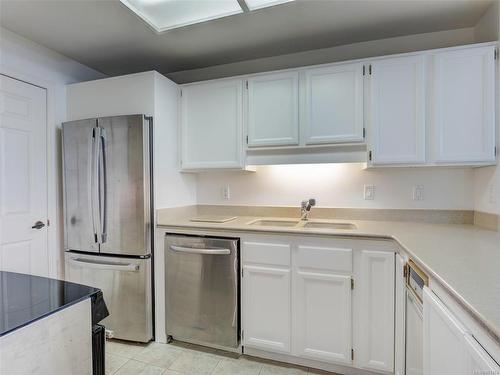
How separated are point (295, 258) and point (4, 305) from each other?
149cm

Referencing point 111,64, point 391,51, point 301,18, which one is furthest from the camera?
point 111,64

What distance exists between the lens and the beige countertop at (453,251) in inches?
29.8

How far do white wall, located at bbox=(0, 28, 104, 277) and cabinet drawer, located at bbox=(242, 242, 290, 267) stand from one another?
5.73 ft

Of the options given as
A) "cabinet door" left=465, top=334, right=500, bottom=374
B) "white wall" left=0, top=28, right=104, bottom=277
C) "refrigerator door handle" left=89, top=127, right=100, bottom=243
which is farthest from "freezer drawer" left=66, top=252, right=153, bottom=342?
"cabinet door" left=465, top=334, right=500, bottom=374

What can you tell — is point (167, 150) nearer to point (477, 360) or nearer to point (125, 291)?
point (125, 291)

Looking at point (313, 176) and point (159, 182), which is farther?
point (313, 176)

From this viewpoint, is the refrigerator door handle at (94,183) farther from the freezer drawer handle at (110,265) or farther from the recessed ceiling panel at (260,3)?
the recessed ceiling panel at (260,3)

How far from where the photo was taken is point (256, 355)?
1.99 m

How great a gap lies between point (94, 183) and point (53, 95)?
2.99 ft

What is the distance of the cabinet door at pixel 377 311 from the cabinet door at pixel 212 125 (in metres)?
1.28

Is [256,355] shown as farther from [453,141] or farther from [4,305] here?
[453,141]

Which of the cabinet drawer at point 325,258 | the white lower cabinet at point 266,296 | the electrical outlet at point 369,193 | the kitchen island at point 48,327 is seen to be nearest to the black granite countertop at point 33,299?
the kitchen island at point 48,327

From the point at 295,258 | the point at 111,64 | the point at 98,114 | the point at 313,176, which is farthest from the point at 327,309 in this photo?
the point at 111,64

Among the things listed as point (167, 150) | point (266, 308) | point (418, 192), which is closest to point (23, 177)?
point (167, 150)
